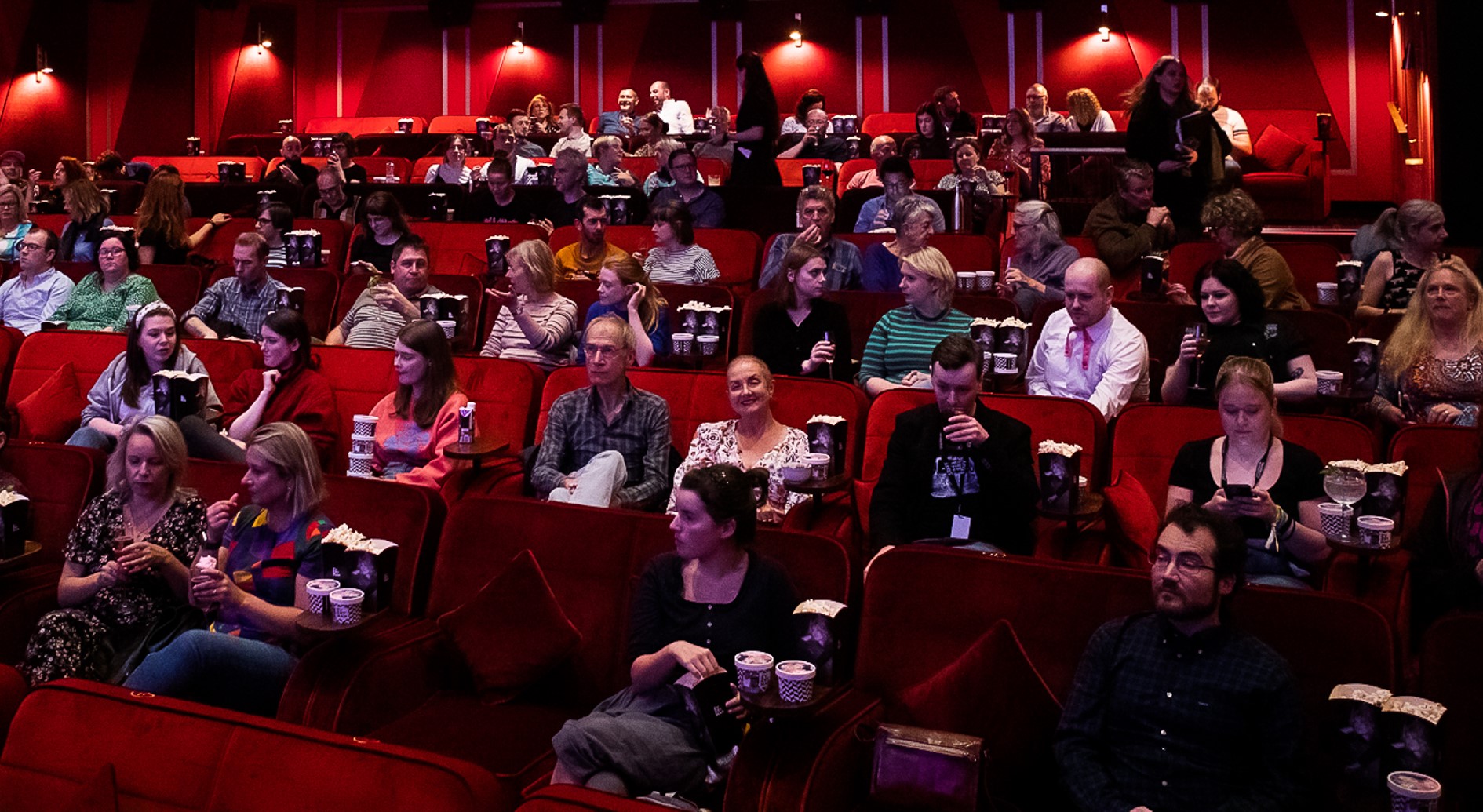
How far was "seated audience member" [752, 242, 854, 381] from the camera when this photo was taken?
4.54 meters

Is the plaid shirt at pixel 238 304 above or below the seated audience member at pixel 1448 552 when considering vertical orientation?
above

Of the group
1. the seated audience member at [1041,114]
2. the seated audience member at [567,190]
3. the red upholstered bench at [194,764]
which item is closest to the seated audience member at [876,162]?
the seated audience member at [567,190]

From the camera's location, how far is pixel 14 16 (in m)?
12.8

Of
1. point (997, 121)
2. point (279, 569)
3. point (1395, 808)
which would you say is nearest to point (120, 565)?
point (279, 569)

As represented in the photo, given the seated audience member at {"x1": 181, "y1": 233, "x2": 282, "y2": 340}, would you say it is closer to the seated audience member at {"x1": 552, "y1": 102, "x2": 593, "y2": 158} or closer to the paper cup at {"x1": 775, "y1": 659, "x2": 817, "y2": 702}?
the paper cup at {"x1": 775, "y1": 659, "x2": 817, "y2": 702}

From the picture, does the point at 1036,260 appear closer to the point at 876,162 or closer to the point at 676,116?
the point at 876,162

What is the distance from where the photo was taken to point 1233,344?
3906 millimetres

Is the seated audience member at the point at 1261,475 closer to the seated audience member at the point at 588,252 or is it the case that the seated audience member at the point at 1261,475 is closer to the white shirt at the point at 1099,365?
the white shirt at the point at 1099,365

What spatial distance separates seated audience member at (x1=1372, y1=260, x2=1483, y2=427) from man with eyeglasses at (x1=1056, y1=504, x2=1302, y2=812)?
186cm

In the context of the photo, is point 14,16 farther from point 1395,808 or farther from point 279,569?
point 1395,808

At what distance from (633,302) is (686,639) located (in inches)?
90.8

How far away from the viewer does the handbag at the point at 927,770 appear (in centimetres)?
220

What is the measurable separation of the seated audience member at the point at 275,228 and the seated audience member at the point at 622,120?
5571mm

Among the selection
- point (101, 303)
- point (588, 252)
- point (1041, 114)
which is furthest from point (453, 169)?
point (1041, 114)
